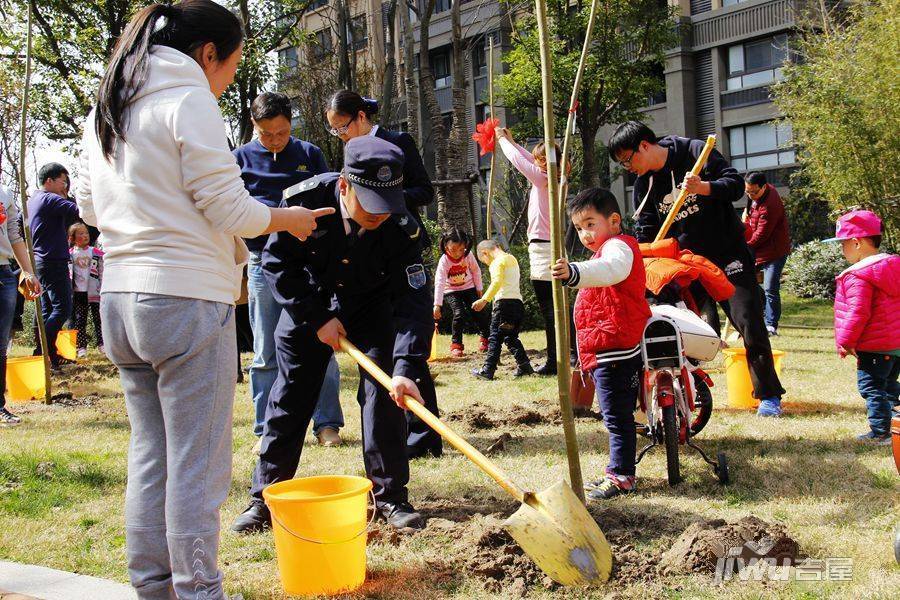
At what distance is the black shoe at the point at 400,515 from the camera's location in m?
3.76

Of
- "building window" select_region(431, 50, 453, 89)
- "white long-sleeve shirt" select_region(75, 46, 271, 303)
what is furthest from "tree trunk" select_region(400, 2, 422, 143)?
"building window" select_region(431, 50, 453, 89)

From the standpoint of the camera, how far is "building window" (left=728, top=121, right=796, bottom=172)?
97.5ft

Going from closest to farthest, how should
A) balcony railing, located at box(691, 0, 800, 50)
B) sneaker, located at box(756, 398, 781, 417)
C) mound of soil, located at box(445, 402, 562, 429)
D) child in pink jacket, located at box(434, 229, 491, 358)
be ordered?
sneaker, located at box(756, 398, 781, 417) → mound of soil, located at box(445, 402, 562, 429) → child in pink jacket, located at box(434, 229, 491, 358) → balcony railing, located at box(691, 0, 800, 50)

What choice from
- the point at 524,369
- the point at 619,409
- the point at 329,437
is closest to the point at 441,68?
the point at 524,369

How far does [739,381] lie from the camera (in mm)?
6402

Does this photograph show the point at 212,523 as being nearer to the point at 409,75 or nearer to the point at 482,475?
the point at 482,475

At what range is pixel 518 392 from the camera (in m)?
7.54

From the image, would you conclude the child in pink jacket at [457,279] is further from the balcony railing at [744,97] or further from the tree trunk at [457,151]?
the balcony railing at [744,97]

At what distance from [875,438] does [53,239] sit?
7.98 meters

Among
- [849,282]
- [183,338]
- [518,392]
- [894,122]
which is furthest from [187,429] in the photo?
[894,122]

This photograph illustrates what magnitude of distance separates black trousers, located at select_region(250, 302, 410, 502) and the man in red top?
782 centimetres

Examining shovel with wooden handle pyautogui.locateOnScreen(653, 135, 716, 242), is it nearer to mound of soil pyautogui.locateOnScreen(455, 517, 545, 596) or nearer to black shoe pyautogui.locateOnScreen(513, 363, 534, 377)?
mound of soil pyautogui.locateOnScreen(455, 517, 545, 596)

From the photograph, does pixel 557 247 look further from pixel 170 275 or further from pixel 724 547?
pixel 170 275

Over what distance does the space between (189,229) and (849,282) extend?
13.2ft
